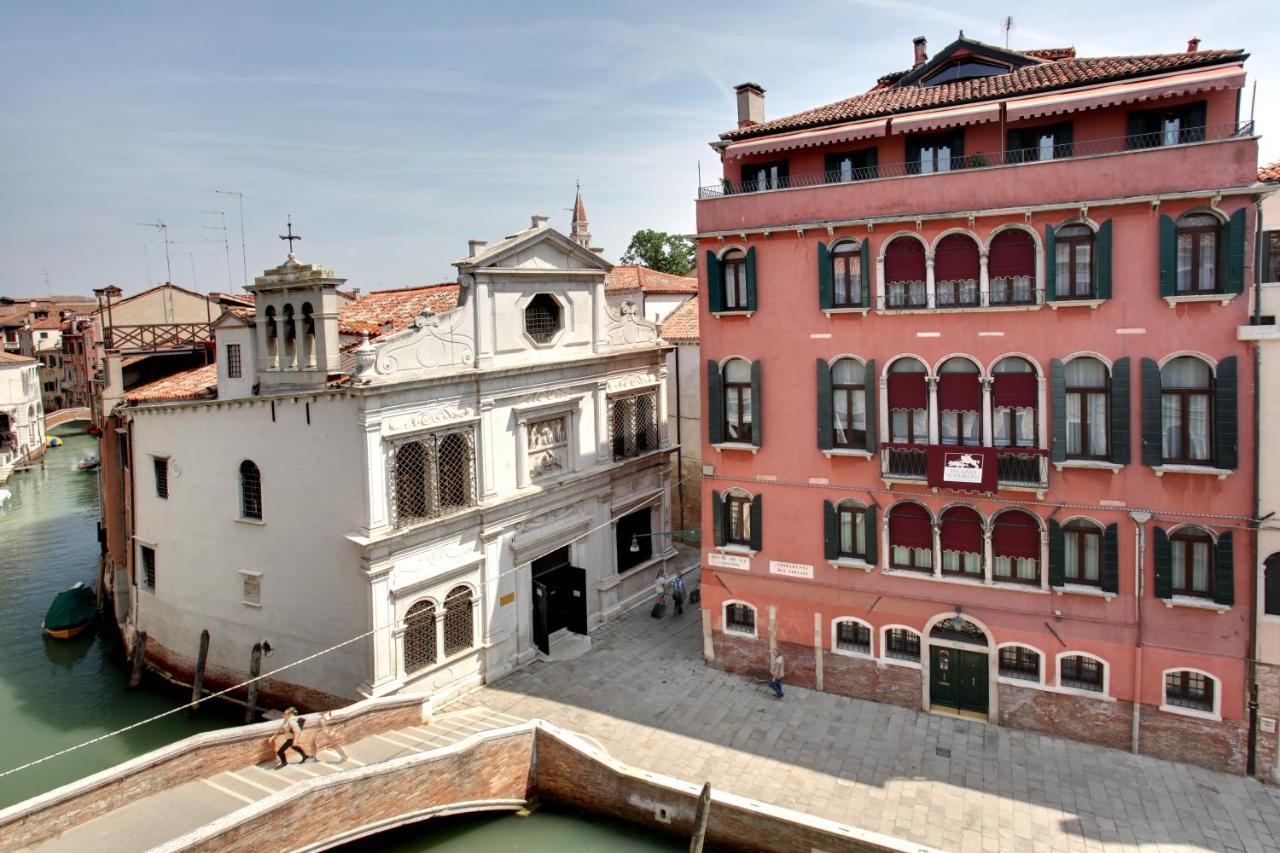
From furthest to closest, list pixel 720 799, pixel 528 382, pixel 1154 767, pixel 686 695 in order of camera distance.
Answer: pixel 528 382 → pixel 686 695 → pixel 1154 767 → pixel 720 799

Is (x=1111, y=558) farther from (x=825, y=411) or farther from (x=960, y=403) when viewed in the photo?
(x=825, y=411)

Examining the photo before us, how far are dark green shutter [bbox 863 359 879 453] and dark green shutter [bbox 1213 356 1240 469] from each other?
563 centimetres

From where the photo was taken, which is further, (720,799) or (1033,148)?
(1033,148)

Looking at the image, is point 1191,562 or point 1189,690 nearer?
point 1191,562

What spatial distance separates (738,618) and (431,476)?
296 inches

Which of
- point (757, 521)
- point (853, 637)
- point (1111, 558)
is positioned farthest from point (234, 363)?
point (1111, 558)

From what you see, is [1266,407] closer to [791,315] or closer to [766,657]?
[791,315]

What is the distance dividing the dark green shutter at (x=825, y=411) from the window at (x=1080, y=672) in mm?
→ 5931

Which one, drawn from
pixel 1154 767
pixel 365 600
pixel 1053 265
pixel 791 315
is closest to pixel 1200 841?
pixel 1154 767

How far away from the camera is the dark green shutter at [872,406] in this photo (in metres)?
17.1

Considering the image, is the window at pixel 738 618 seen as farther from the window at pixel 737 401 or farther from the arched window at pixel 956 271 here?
the arched window at pixel 956 271

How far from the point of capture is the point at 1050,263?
1552 cm

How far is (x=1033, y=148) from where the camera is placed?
639 inches

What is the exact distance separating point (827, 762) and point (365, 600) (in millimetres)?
9331
